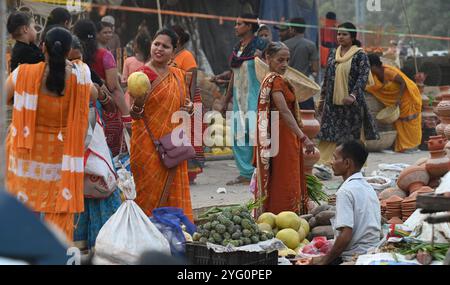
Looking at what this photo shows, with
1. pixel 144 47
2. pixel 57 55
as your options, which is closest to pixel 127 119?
pixel 57 55

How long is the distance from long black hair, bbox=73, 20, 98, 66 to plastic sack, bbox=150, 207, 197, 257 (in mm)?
1506

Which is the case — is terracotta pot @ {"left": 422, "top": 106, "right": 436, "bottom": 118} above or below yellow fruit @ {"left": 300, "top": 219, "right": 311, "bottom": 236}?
above

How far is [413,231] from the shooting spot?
21.9 ft

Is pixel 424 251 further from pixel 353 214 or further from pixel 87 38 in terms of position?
pixel 87 38

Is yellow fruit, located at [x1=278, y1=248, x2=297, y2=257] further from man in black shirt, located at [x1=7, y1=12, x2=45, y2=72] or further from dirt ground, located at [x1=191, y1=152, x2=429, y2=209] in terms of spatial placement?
dirt ground, located at [x1=191, y1=152, x2=429, y2=209]

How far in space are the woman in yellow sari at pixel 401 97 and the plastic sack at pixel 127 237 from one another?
26.0 feet

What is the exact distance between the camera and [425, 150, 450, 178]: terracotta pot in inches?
332

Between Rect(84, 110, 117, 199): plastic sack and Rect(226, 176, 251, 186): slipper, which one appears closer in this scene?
Rect(84, 110, 117, 199): plastic sack

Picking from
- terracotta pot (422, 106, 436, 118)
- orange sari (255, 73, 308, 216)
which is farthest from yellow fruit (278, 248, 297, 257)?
terracotta pot (422, 106, 436, 118)

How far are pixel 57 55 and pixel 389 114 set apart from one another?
8901 millimetres

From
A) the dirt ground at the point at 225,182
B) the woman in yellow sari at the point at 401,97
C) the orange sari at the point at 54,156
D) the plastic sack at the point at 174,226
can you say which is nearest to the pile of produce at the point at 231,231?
the plastic sack at the point at 174,226

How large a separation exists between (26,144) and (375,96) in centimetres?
894

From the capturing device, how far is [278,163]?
887 centimetres
